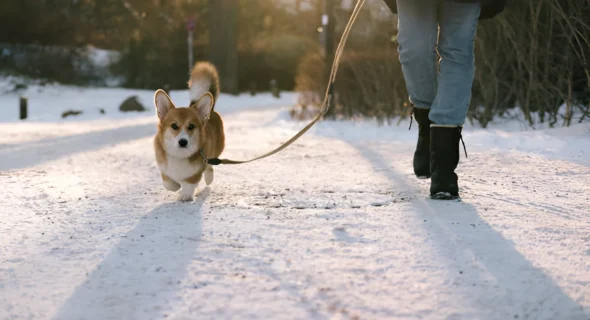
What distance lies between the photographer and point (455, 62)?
343 centimetres

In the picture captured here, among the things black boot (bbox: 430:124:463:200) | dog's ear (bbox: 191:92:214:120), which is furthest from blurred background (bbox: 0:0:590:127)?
dog's ear (bbox: 191:92:214:120)

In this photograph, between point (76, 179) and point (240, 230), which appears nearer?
point (240, 230)

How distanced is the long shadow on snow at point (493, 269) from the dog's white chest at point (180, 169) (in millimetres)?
1322

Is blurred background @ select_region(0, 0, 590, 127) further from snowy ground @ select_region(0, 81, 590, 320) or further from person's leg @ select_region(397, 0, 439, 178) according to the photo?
person's leg @ select_region(397, 0, 439, 178)

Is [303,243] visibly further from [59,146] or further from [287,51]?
[287,51]

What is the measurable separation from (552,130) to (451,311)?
4830 millimetres

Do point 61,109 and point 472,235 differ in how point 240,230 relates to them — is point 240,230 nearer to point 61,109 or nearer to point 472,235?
point 472,235

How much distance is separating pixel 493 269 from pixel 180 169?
203 centimetres

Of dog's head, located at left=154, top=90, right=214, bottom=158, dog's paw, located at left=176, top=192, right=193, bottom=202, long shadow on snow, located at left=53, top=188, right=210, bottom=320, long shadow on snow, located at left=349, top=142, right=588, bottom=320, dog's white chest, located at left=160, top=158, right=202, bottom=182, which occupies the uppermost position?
dog's head, located at left=154, top=90, right=214, bottom=158

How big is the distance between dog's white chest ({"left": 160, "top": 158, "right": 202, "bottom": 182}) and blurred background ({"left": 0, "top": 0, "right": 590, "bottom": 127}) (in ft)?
12.7

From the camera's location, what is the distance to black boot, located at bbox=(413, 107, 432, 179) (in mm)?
3736

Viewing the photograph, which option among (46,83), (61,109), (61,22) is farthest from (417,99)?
(61,22)

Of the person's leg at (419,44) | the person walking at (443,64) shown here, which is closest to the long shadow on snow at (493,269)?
the person walking at (443,64)

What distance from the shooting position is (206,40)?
29.0 meters
